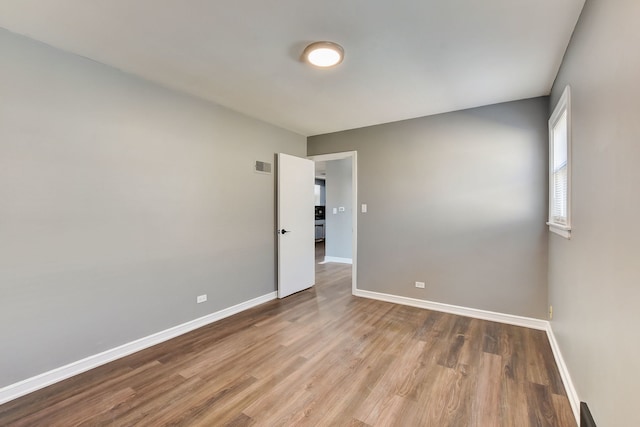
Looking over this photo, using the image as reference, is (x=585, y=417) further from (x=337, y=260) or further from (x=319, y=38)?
(x=337, y=260)

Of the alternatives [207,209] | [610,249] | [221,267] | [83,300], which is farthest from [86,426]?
[610,249]

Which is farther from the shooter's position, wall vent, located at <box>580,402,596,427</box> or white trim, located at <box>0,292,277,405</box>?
white trim, located at <box>0,292,277,405</box>

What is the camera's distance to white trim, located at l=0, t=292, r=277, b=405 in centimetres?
193

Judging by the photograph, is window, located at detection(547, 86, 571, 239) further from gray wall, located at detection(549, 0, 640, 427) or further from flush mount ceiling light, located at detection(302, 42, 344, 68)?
flush mount ceiling light, located at detection(302, 42, 344, 68)

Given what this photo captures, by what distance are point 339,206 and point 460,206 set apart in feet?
11.1

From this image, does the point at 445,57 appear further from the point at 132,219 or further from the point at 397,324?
the point at 132,219

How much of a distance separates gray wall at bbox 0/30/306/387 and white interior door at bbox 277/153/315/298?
736 millimetres

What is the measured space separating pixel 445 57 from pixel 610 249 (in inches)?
66.4

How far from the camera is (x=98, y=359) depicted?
2299 millimetres

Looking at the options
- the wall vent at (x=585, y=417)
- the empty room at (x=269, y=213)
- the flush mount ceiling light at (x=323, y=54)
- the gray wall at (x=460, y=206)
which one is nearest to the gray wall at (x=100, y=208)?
the empty room at (x=269, y=213)

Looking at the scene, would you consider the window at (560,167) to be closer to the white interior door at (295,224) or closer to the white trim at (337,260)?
the white interior door at (295,224)

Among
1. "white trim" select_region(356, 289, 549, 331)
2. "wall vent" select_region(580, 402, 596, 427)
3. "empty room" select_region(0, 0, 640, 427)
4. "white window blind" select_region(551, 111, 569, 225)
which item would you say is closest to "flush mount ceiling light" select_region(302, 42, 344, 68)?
"empty room" select_region(0, 0, 640, 427)

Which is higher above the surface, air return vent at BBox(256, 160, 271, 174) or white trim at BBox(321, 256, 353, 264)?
air return vent at BBox(256, 160, 271, 174)

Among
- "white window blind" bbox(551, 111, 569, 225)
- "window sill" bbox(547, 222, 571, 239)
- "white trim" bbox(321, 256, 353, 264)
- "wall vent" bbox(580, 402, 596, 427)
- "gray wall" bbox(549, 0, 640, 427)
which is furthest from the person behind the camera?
"white trim" bbox(321, 256, 353, 264)
